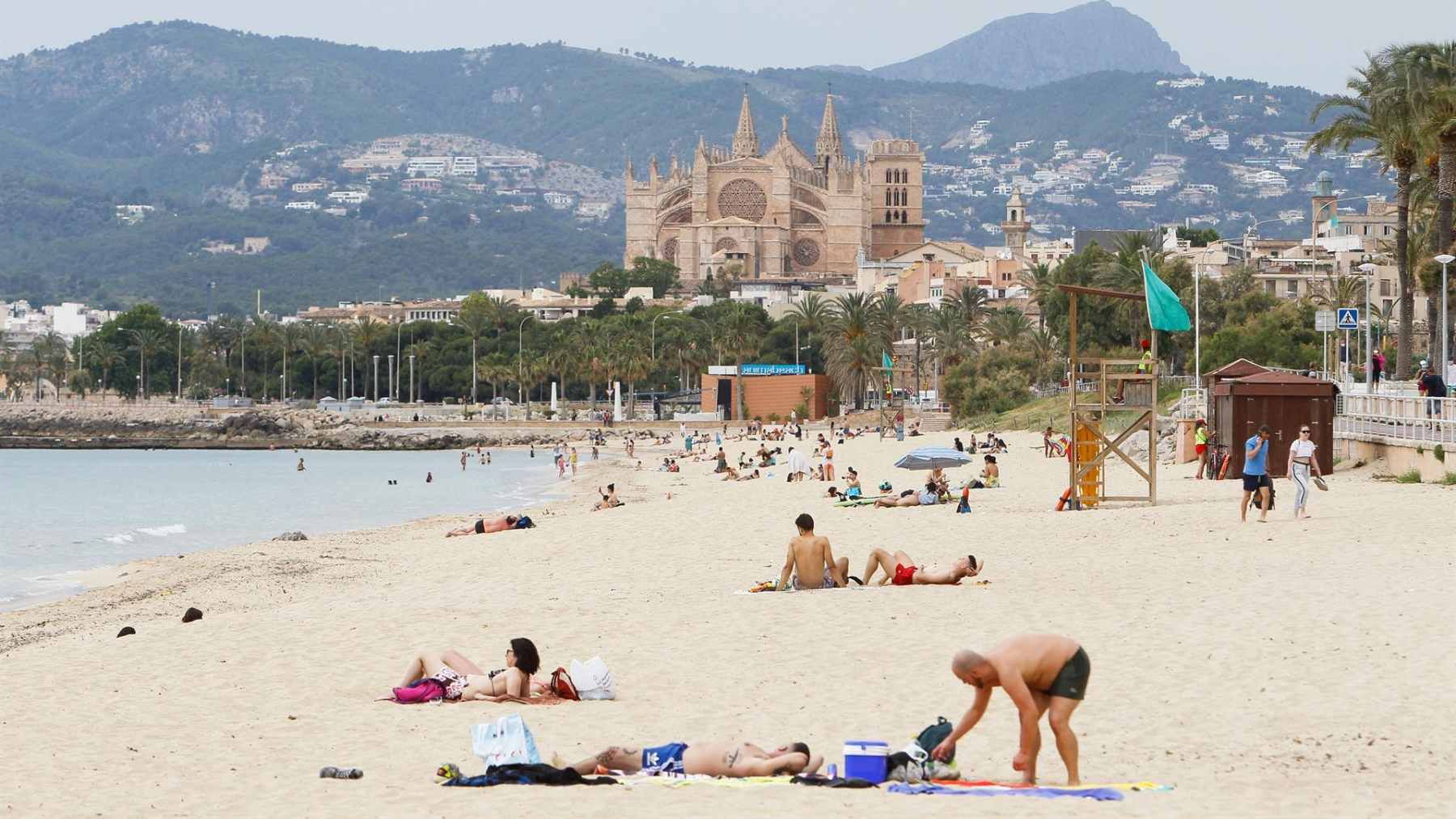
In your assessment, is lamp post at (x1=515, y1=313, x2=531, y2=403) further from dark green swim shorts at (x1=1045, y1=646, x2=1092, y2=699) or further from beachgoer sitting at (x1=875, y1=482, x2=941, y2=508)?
dark green swim shorts at (x1=1045, y1=646, x2=1092, y2=699)

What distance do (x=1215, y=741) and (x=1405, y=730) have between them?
1043 millimetres

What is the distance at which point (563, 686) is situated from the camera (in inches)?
497

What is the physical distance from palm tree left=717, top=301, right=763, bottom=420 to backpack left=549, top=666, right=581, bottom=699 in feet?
248

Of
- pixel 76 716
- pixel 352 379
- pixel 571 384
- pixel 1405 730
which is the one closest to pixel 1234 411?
pixel 1405 730

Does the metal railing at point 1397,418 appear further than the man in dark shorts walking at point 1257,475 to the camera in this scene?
Yes

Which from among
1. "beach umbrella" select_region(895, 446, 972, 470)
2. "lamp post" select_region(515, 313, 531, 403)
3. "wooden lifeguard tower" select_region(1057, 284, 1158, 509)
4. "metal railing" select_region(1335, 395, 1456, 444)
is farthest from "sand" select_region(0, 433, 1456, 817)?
"lamp post" select_region(515, 313, 531, 403)

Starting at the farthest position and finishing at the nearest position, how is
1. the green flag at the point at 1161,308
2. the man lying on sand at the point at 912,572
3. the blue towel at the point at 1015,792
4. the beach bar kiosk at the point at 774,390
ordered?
the beach bar kiosk at the point at 774,390
the green flag at the point at 1161,308
the man lying on sand at the point at 912,572
the blue towel at the point at 1015,792

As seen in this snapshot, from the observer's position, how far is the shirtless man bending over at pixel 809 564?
55.5ft

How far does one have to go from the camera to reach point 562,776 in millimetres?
10133

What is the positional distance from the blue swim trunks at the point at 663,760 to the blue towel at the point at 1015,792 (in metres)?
1.25

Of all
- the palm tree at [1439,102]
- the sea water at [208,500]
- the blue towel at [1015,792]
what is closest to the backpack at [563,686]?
the blue towel at [1015,792]

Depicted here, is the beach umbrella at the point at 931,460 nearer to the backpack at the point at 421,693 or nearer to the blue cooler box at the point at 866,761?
the backpack at the point at 421,693

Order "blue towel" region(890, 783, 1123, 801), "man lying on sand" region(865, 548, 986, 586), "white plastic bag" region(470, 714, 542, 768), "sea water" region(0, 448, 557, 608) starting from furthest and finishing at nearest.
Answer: "sea water" region(0, 448, 557, 608) < "man lying on sand" region(865, 548, 986, 586) < "white plastic bag" region(470, 714, 542, 768) < "blue towel" region(890, 783, 1123, 801)

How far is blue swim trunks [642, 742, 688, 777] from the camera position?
1030 cm
